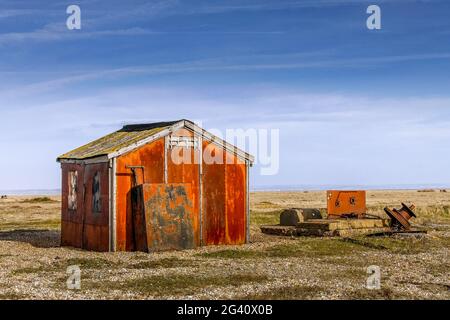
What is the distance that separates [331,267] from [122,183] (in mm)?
8113

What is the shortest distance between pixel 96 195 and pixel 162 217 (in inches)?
112

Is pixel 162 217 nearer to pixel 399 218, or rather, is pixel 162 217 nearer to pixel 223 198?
pixel 223 198

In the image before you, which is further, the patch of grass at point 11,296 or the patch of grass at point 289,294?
the patch of grass at point 11,296

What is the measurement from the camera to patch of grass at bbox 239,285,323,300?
482 inches

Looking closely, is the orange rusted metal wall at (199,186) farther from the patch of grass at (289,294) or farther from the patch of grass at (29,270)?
the patch of grass at (289,294)

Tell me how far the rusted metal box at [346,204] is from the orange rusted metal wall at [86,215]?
469 inches

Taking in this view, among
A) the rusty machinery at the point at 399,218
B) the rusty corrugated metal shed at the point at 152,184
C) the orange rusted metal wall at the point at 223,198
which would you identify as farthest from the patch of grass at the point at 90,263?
the rusty machinery at the point at 399,218

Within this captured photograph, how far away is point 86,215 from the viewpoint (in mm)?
22312

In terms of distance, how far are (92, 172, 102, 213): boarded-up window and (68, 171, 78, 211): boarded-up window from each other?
1.90 m

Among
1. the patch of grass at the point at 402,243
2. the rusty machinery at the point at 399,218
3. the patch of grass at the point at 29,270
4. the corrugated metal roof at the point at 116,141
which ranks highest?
the corrugated metal roof at the point at 116,141

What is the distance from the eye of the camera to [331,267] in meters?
16.8

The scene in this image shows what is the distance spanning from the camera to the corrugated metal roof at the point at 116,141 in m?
21.5
